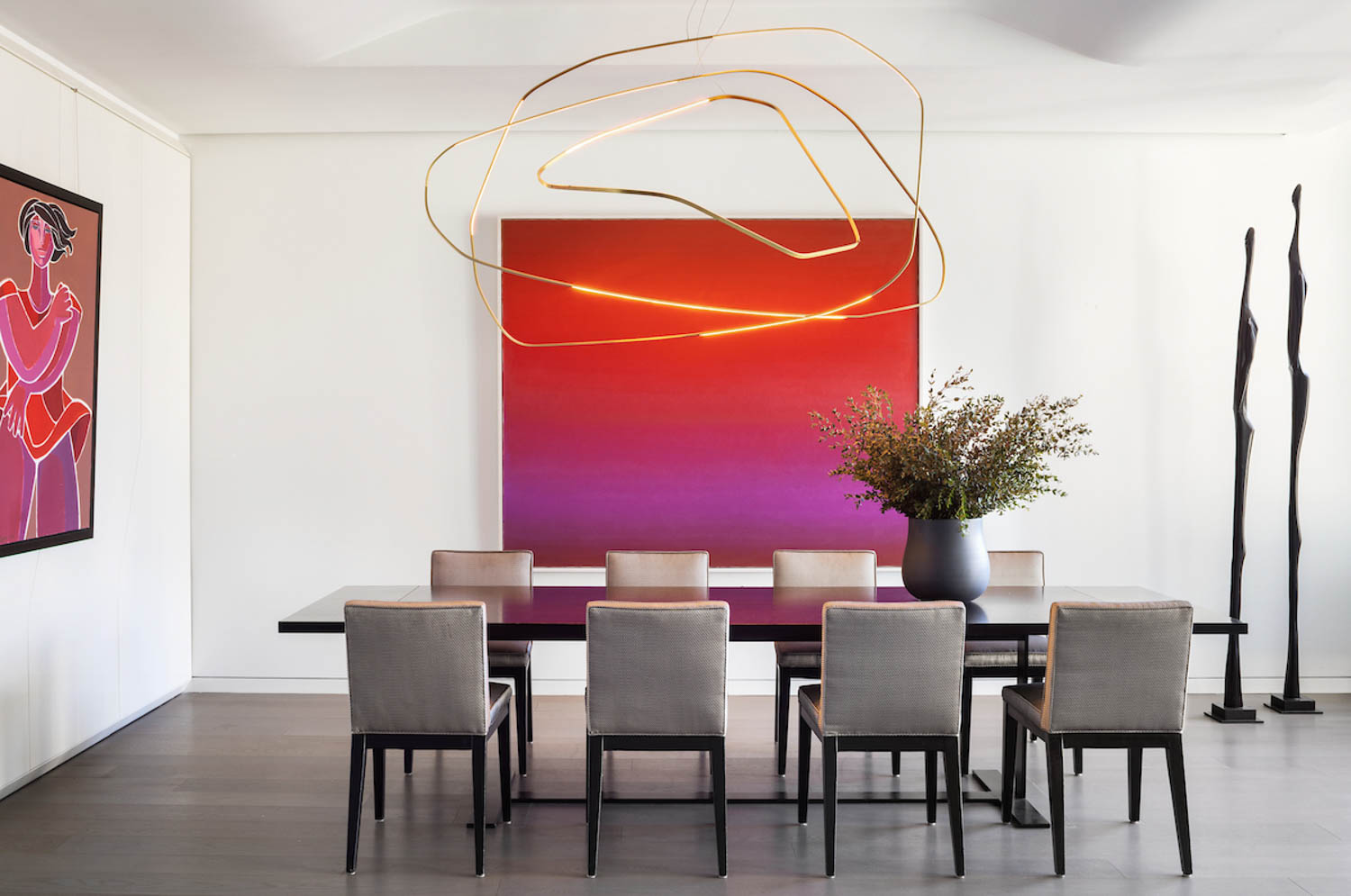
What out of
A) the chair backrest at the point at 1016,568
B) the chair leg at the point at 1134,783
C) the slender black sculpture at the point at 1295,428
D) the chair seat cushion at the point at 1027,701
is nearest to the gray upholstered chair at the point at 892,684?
the chair seat cushion at the point at 1027,701

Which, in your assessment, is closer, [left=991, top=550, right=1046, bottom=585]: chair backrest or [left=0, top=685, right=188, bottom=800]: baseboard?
[left=0, top=685, right=188, bottom=800]: baseboard

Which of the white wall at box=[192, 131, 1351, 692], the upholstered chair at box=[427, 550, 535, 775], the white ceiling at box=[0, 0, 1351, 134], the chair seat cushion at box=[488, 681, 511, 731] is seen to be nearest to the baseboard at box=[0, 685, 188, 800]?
the white wall at box=[192, 131, 1351, 692]

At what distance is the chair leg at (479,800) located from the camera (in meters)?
2.85

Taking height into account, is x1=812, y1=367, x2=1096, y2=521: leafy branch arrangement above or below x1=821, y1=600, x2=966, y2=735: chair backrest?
above

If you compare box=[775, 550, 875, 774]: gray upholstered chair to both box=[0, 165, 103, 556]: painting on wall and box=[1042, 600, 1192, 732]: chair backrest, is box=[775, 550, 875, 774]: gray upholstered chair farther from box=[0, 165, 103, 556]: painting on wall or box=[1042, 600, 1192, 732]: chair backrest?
box=[0, 165, 103, 556]: painting on wall

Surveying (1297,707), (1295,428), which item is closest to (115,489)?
(1295,428)

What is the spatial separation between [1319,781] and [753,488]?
274 centimetres

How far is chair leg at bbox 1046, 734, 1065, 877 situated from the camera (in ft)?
9.43

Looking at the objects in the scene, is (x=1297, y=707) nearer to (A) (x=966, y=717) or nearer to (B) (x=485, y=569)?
(A) (x=966, y=717)

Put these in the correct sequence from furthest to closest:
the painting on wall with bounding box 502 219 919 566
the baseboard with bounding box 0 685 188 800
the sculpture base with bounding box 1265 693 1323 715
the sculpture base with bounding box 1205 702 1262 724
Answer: the painting on wall with bounding box 502 219 919 566, the sculpture base with bounding box 1265 693 1323 715, the sculpture base with bounding box 1205 702 1262 724, the baseboard with bounding box 0 685 188 800

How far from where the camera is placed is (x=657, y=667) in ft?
9.40

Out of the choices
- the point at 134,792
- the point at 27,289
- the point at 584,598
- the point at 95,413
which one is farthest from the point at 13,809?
the point at 584,598

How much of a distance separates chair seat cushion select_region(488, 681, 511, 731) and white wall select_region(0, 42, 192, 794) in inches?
76.1

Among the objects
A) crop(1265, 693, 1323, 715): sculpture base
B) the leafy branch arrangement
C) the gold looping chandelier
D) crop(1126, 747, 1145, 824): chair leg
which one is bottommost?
crop(1265, 693, 1323, 715): sculpture base
